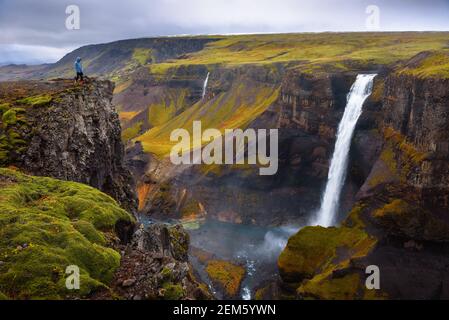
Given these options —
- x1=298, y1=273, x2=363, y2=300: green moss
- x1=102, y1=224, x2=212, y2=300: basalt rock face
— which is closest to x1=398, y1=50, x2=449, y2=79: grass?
x1=298, y1=273, x2=363, y2=300: green moss

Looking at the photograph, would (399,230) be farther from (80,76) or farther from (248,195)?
(248,195)

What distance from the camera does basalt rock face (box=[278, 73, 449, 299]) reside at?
174 feet

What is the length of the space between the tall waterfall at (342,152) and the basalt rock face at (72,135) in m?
41.6

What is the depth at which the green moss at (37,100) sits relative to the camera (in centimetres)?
4825

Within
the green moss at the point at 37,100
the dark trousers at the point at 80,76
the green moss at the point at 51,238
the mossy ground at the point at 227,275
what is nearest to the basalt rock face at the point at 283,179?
the mossy ground at the point at 227,275

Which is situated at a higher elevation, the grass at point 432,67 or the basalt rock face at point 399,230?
the grass at point 432,67

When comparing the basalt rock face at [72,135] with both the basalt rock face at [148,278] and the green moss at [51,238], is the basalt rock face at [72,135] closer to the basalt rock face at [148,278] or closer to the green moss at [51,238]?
the green moss at [51,238]

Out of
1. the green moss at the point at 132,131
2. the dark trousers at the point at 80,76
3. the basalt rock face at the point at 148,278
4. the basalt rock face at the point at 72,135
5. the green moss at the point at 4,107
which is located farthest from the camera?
the green moss at the point at 132,131

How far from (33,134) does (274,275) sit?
134 feet

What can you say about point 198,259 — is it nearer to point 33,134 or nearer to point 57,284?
point 33,134

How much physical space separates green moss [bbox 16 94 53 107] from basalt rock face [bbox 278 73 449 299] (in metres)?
35.8

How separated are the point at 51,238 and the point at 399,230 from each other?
153 feet

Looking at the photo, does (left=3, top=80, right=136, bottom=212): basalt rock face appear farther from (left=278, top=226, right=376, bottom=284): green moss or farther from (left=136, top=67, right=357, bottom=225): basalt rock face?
(left=136, top=67, right=357, bottom=225): basalt rock face

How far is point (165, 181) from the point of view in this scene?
114 m
